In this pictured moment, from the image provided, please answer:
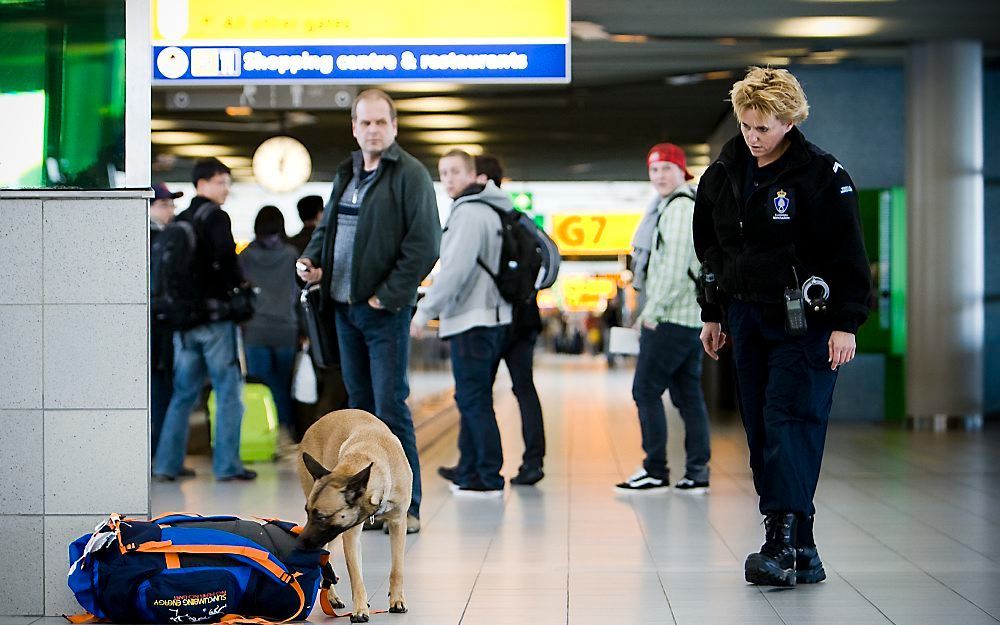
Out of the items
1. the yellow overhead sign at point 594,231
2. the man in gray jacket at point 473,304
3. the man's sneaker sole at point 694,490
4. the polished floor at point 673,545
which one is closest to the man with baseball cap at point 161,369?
the polished floor at point 673,545

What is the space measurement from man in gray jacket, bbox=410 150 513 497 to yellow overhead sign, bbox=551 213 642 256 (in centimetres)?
1874

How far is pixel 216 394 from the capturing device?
787cm

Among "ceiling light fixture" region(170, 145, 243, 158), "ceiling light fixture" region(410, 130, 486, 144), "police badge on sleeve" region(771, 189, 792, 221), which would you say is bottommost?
"police badge on sleeve" region(771, 189, 792, 221)

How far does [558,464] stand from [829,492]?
2247 millimetres

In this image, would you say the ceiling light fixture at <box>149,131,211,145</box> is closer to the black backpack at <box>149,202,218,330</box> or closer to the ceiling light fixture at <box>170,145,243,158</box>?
the ceiling light fixture at <box>170,145,243,158</box>

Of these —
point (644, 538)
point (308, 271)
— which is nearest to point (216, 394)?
point (308, 271)

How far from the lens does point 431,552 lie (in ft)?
17.2

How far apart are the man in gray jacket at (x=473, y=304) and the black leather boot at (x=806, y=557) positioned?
2656 millimetres

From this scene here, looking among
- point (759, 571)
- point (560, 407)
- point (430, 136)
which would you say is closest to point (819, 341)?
point (759, 571)

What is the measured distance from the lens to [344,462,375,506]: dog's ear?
385cm

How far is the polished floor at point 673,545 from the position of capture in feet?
13.7

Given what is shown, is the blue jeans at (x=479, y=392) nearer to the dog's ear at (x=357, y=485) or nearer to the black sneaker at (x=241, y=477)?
the black sneaker at (x=241, y=477)

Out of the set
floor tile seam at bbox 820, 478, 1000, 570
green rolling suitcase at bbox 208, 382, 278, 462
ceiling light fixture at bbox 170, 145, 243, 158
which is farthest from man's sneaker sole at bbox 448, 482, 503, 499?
ceiling light fixture at bbox 170, 145, 243, 158

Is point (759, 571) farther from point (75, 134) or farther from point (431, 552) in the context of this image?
point (75, 134)
